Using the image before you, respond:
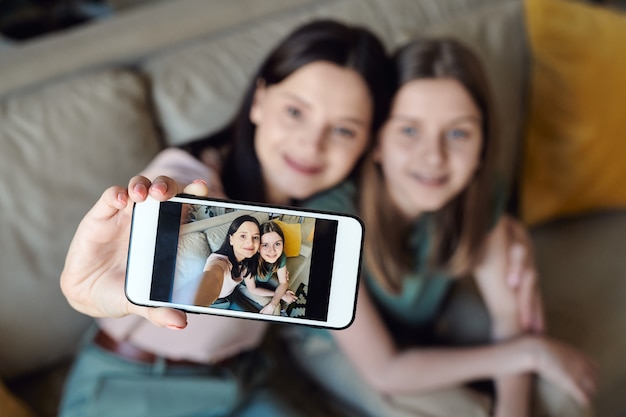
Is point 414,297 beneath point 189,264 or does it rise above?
beneath

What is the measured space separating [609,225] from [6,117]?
115 cm

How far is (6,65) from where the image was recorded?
3.00 feet

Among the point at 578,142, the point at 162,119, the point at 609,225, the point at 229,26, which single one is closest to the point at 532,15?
the point at 578,142

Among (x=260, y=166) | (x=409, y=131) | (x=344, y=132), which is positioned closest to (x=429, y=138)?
(x=409, y=131)

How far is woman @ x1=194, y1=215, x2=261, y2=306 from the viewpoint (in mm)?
498

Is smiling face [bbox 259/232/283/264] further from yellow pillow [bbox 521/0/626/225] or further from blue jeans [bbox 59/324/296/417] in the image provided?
yellow pillow [bbox 521/0/626/225]

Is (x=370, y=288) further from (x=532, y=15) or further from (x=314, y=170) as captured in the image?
(x=532, y=15)

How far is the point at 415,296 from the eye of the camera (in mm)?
979

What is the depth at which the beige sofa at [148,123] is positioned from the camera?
0.84m

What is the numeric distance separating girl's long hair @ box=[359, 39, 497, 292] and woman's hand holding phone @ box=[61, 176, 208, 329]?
1.43 feet

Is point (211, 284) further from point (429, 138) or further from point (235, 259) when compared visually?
point (429, 138)

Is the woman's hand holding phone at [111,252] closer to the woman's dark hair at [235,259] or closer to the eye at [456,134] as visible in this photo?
the woman's dark hair at [235,259]

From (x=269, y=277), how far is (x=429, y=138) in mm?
432

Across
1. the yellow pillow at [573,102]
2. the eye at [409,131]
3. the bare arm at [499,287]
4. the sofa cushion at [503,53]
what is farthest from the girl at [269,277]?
the yellow pillow at [573,102]
